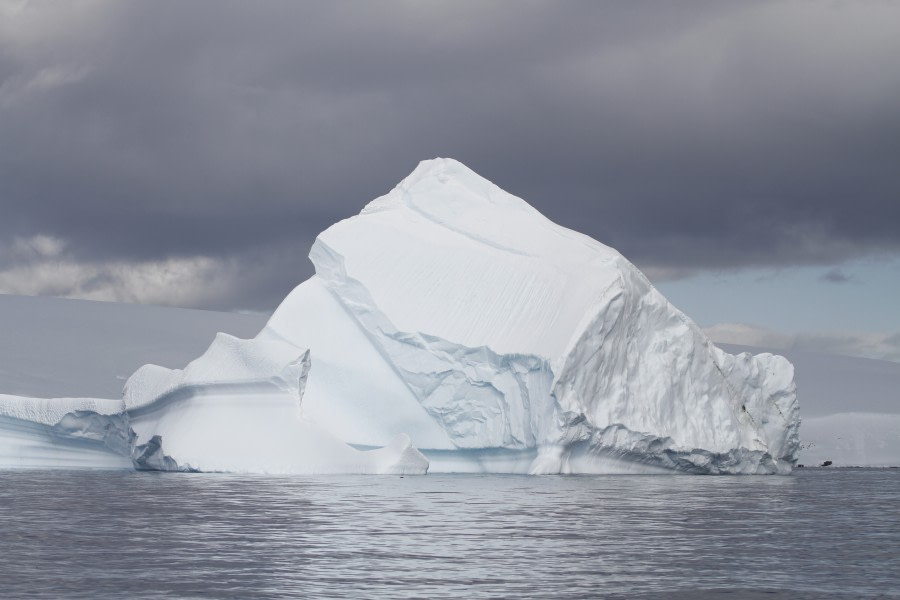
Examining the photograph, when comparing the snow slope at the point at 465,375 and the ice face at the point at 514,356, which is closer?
the snow slope at the point at 465,375

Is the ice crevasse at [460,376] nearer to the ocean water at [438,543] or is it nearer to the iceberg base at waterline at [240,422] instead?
the iceberg base at waterline at [240,422]

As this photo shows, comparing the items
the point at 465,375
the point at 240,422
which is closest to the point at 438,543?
the point at 240,422

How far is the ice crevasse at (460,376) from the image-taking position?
2036 cm

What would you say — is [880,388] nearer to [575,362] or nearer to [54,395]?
[575,362]

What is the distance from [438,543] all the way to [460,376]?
12.2 meters

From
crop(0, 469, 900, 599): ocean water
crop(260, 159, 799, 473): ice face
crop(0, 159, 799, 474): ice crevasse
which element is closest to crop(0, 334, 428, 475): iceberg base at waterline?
crop(0, 159, 799, 474): ice crevasse

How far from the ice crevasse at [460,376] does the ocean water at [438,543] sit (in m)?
3.62

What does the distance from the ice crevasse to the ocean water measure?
11.9ft

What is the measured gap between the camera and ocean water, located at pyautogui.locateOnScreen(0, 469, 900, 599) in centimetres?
752

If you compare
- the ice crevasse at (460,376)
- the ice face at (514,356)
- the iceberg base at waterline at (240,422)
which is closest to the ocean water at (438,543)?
the iceberg base at waterline at (240,422)

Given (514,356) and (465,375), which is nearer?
(514,356)

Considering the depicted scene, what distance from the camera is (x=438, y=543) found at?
9727 millimetres

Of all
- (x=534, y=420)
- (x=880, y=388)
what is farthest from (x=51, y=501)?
(x=880, y=388)

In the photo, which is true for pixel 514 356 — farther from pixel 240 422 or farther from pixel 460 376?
pixel 240 422
